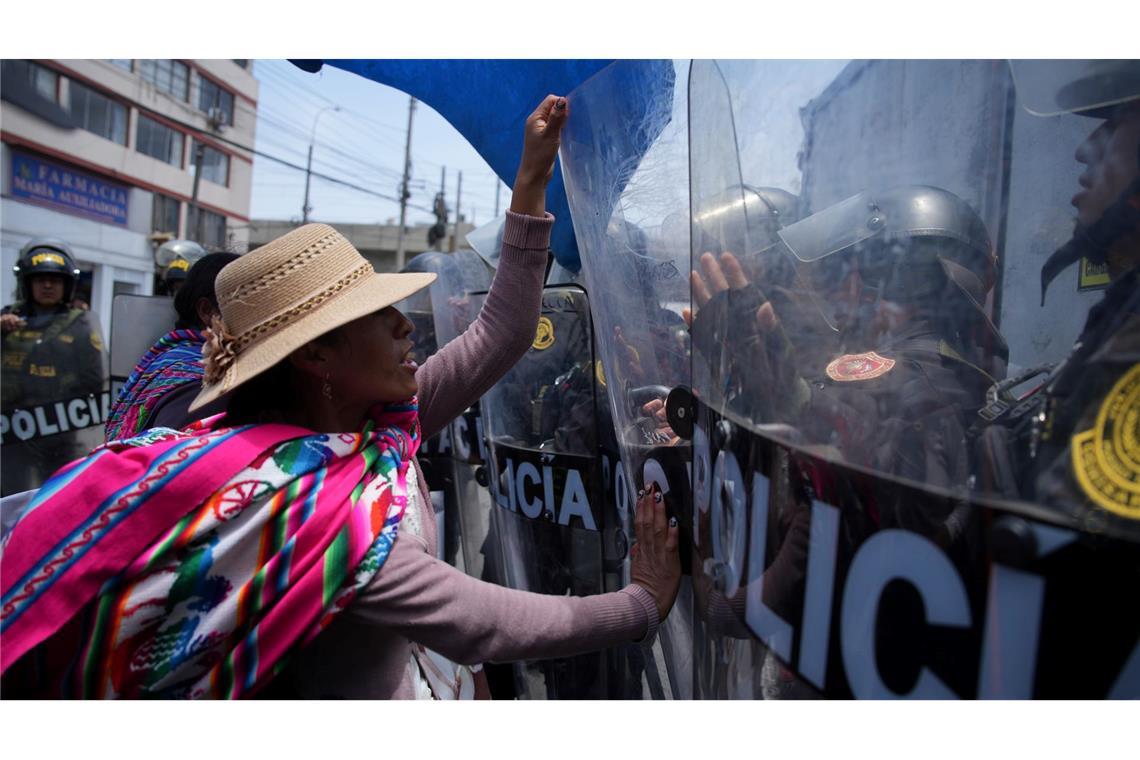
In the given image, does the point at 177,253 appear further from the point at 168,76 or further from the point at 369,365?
the point at 168,76

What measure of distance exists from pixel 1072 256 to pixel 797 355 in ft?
3.35

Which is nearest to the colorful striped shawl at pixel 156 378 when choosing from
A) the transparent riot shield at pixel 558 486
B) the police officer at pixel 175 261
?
the transparent riot shield at pixel 558 486

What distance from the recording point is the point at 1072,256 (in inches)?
64.3

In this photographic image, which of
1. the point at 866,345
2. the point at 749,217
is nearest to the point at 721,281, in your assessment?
the point at 749,217

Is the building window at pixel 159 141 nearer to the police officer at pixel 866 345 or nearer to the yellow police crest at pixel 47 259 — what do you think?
the yellow police crest at pixel 47 259

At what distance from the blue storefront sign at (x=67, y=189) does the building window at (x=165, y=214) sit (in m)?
1.69

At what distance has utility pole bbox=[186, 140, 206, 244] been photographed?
2481cm

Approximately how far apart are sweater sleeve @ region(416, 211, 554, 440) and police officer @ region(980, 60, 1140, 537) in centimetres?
96

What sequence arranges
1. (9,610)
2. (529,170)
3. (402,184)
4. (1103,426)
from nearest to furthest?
(1103,426) → (9,610) → (529,170) → (402,184)

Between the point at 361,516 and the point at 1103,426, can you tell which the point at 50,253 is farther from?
Answer: the point at 1103,426

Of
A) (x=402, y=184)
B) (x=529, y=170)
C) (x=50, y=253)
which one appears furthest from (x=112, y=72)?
(x=529, y=170)

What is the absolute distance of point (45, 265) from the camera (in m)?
4.57

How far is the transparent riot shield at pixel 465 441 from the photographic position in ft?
10.2

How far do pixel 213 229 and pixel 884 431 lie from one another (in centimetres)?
3266
